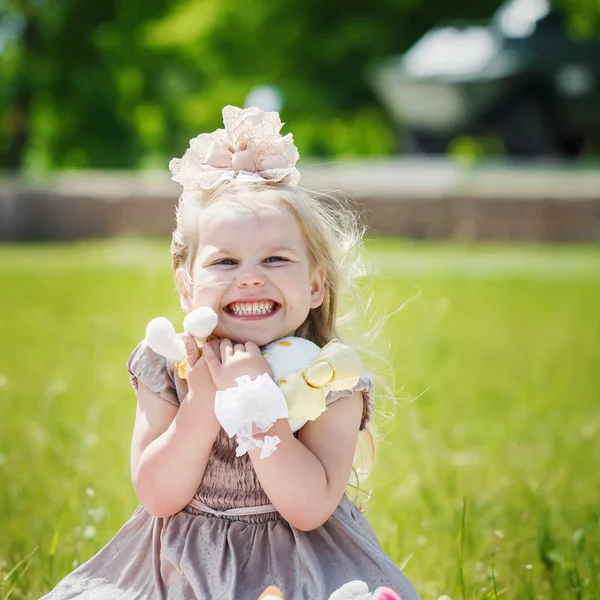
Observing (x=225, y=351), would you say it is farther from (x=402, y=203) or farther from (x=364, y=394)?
(x=402, y=203)

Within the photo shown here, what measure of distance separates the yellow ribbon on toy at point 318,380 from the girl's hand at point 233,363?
0.23 ft

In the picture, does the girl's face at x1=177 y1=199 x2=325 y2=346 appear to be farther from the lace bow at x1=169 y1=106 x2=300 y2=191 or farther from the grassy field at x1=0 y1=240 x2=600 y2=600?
the grassy field at x1=0 y1=240 x2=600 y2=600

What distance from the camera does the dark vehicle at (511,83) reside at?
2300 cm

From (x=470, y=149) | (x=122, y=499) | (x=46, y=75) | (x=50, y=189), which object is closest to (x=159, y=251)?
(x=50, y=189)

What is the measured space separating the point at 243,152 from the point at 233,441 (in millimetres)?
693

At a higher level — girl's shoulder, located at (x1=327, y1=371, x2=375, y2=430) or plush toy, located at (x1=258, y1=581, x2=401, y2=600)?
girl's shoulder, located at (x1=327, y1=371, x2=375, y2=430)

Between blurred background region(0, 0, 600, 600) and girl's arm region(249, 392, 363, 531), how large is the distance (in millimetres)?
362

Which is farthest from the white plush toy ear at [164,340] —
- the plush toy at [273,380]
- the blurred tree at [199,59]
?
the blurred tree at [199,59]

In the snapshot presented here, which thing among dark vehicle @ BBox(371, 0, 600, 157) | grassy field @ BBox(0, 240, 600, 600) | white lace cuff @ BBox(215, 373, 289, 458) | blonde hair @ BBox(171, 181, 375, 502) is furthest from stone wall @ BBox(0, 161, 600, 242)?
white lace cuff @ BBox(215, 373, 289, 458)

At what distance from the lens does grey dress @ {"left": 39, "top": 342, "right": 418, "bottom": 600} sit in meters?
2.33

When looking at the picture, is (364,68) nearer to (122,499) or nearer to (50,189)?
(50,189)

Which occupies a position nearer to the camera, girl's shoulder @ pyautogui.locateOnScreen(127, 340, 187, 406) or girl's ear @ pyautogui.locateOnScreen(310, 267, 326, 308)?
girl's shoulder @ pyautogui.locateOnScreen(127, 340, 187, 406)

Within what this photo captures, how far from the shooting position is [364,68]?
108 feet

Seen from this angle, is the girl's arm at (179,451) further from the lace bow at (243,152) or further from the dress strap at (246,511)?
the lace bow at (243,152)
